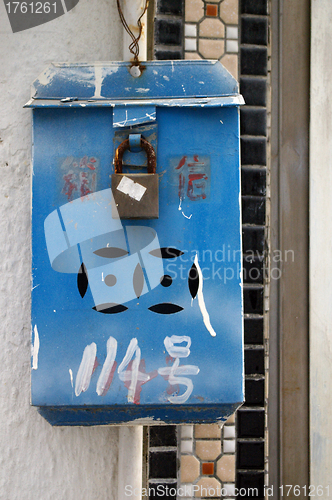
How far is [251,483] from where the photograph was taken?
4.09 ft

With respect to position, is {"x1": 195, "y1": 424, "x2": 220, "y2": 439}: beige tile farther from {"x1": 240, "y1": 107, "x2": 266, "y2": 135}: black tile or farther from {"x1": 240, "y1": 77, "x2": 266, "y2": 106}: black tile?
{"x1": 240, "y1": 77, "x2": 266, "y2": 106}: black tile

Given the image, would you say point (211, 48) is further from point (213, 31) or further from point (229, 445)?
point (229, 445)

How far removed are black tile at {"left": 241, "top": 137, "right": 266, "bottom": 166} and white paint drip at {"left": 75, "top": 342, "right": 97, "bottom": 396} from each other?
0.86 metres

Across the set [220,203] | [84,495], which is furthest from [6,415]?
[220,203]

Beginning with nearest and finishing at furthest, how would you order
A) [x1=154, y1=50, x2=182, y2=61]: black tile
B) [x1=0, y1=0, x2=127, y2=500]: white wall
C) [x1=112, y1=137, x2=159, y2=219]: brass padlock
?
[x1=112, y1=137, x2=159, y2=219]: brass padlock, [x1=0, y1=0, x2=127, y2=500]: white wall, [x1=154, y1=50, x2=182, y2=61]: black tile

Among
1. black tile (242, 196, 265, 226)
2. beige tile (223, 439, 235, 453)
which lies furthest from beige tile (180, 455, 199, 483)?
black tile (242, 196, 265, 226)

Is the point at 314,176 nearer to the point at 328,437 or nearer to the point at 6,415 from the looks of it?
the point at 328,437

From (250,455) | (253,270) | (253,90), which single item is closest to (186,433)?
(250,455)

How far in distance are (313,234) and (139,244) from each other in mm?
781

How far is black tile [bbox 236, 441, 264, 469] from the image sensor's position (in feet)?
4.09

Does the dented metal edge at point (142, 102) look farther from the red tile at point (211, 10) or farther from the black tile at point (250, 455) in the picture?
the black tile at point (250, 455)

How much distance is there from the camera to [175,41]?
48.2 inches

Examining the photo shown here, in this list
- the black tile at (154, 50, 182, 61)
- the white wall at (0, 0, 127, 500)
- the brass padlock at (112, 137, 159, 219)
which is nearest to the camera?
the brass padlock at (112, 137, 159, 219)

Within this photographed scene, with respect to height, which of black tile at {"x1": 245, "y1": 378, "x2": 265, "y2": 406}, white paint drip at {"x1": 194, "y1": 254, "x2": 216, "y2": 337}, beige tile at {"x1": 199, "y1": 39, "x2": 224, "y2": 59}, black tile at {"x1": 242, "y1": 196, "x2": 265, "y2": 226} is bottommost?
black tile at {"x1": 245, "y1": 378, "x2": 265, "y2": 406}
